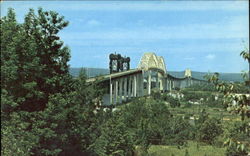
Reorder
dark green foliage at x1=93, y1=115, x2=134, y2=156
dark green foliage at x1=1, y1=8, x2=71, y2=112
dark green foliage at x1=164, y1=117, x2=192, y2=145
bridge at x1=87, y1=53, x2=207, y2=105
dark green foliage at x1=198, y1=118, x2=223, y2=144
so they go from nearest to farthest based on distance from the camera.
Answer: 1. dark green foliage at x1=1, y1=8, x2=71, y2=112
2. dark green foliage at x1=93, y1=115, x2=134, y2=156
3. dark green foliage at x1=164, y1=117, x2=192, y2=145
4. dark green foliage at x1=198, y1=118, x2=223, y2=144
5. bridge at x1=87, y1=53, x2=207, y2=105

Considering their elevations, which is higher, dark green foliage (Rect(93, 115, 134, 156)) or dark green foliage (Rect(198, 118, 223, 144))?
dark green foliage (Rect(93, 115, 134, 156))

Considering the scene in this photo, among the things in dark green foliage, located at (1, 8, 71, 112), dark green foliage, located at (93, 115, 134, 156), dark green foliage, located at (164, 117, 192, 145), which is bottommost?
dark green foliage, located at (164, 117, 192, 145)

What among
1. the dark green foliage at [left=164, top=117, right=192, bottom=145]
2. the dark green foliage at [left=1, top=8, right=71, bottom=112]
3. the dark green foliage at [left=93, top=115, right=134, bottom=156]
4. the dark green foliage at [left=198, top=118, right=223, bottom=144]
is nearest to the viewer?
the dark green foliage at [left=1, top=8, right=71, bottom=112]

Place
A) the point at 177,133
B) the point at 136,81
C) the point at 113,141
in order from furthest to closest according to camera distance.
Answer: the point at 136,81 → the point at 177,133 → the point at 113,141

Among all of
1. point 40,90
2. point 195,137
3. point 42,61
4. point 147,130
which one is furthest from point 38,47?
point 195,137

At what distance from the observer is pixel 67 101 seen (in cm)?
1597

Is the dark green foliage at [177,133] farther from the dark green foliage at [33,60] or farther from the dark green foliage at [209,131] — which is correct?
the dark green foliage at [33,60]

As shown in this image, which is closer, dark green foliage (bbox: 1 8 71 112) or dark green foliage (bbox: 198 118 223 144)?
dark green foliage (bbox: 1 8 71 112)

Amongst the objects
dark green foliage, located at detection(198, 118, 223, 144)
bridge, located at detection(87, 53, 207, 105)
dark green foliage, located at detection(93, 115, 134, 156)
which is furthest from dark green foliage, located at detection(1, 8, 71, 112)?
bridge, located at detection(87, 53, 207, 105)

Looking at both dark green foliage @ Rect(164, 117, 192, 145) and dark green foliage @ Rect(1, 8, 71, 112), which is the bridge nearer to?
dark green foliage @ Rect(164, 117, 192, 145)

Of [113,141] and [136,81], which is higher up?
[136,81]

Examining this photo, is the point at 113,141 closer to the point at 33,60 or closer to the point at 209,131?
the point at 33,60

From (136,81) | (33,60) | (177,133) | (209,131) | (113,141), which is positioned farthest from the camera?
(136,81)

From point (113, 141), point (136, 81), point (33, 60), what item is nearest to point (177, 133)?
point (113, 141)
